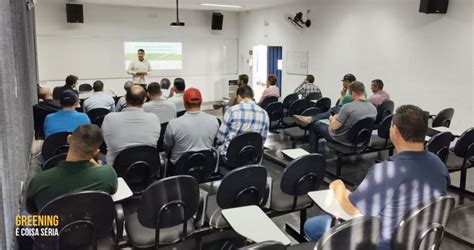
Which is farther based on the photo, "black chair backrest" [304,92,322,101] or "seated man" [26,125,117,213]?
"black chair backrest" [304,92,322,101]

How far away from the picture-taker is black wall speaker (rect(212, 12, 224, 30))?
38.0ft

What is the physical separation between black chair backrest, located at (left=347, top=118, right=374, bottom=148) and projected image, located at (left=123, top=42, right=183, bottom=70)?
787 centimetres

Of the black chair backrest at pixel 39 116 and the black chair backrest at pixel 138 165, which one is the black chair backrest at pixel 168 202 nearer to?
the black chair backrest at pixel 138 165

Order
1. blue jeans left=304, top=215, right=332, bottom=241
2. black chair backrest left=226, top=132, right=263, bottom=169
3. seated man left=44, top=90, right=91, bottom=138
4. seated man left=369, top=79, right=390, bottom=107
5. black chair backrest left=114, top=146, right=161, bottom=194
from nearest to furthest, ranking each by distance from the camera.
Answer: blue jeans left=304, top=215, right=332, bottom=241
black chair backrest left=114, top=146, right=161, bottom=194
black chair backrest left=226, top=132, right=263, bottom=169
seated man left=44, top=90, right=91, bottom=138
seated man left=369, top=79, right=390, bottom=107

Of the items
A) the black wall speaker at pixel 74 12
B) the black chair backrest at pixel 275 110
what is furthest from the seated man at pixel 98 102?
the black wall speaker at pixel 74 12

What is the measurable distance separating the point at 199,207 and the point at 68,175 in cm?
86

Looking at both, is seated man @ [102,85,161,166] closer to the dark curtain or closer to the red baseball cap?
the red baseball cap

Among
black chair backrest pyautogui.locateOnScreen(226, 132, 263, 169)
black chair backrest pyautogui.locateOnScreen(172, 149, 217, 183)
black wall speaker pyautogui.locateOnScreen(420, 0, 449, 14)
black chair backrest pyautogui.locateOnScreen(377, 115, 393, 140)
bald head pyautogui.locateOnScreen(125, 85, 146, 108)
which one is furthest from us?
black wall speaker pyautogui.locateOnScreen(420, 0, 449, 14)

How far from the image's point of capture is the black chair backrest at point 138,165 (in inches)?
120

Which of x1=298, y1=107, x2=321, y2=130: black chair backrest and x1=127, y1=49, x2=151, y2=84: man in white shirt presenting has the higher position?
x1=127, y1=49, x2=151, y2=84: man in white shirt presenting

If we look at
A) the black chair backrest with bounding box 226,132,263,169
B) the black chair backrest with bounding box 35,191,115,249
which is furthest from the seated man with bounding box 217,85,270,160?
the black chair backrest with bounding box 35,191,115,249

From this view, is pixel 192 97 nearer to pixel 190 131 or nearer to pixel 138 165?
pixel 190 131

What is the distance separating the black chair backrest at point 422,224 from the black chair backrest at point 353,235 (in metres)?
0.16

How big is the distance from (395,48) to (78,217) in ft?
23.3
